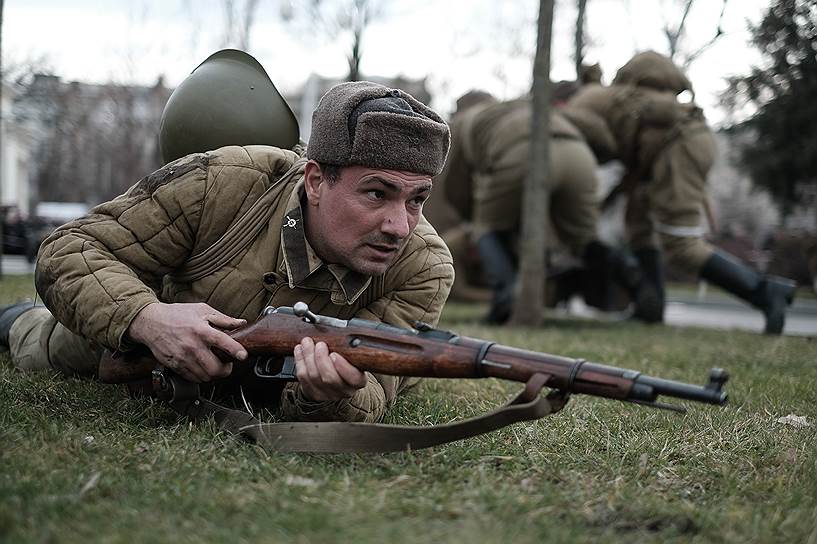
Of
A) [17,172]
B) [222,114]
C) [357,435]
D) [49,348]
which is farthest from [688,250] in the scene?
[17,172]

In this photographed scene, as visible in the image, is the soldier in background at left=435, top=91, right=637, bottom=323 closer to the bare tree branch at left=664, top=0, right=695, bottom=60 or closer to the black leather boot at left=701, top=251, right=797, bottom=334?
the black leather boot at left=701, top=251, right=797, bottom=334

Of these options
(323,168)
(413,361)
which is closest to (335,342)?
(413,361)

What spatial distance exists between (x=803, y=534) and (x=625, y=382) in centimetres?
59

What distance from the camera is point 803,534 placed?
2.29 meters

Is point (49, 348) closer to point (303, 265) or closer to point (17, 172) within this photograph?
point (303, 265)

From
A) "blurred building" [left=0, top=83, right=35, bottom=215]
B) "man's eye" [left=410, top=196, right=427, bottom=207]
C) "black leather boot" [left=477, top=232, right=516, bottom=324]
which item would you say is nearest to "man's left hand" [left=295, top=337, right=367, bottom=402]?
"man's eye" [left=410, top=196, right=427, bottom=207]

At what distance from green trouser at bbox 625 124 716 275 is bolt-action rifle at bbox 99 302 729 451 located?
6.51m

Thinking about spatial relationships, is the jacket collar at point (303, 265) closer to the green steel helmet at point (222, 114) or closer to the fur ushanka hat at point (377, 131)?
the fur ushanka hat at point (377, 131)

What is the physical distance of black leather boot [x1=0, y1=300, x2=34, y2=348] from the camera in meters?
4.62

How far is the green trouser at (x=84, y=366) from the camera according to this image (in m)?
3.08

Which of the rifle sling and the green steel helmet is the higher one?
the green steel helmet

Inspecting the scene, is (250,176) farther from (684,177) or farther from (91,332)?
(684,177)

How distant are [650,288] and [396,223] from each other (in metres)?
7.65

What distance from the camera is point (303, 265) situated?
331 cm
